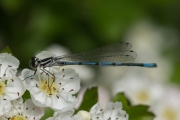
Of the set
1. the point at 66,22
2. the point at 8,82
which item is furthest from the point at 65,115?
the point at 66,22

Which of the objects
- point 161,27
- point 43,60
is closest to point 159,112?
point 43,60

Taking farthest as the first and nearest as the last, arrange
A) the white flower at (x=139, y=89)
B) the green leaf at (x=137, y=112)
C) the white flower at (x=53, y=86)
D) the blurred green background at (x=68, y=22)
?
the blurred green background at (x=68, y=22) < the white flower at (x=139, y=89) < the green leaf at (x=137, y=112) < the white flower at (x=53, y=86)

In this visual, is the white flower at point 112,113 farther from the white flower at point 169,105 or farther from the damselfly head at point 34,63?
the white flower at point 169,105

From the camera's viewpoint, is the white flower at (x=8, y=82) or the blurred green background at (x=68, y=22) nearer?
the white flower at (x=8, y=82)

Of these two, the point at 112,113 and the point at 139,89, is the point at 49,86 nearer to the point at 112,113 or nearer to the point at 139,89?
the point at 112,113

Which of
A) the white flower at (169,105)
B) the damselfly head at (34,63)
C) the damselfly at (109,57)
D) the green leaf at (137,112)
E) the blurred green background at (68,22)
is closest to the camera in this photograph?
the damselfly head at (34,63)

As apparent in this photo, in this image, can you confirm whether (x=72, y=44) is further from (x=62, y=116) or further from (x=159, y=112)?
(x=62, y=116)

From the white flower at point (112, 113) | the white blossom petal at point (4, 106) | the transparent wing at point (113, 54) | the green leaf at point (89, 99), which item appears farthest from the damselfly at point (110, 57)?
the white blossom petal at point (4, 106)
